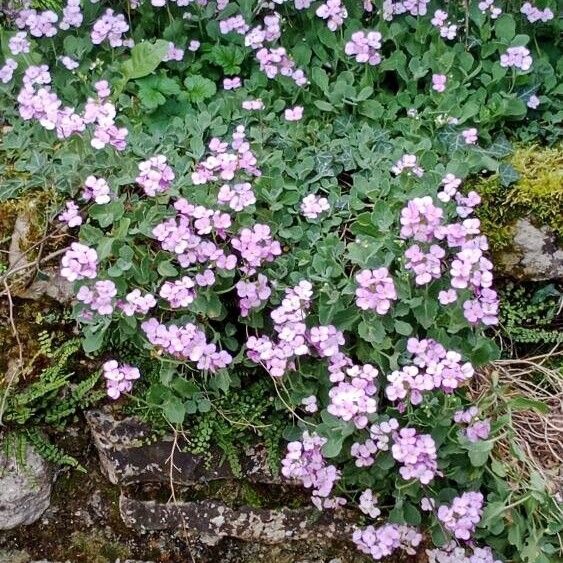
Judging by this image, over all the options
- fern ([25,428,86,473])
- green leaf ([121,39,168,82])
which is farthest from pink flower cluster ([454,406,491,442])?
green leaf ([121,39,168,82])

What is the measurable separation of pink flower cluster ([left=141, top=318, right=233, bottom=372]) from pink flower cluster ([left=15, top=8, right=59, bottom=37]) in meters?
1.35

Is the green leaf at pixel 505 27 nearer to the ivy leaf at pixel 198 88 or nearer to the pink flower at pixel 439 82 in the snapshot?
the pink flower at pixel 439 82

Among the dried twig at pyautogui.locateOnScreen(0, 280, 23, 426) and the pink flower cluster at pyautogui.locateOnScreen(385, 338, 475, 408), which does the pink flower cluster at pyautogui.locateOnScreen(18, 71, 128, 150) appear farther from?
the pink flower cluster at pyautogui.locateOnScreen(385, 338, 475, 408)

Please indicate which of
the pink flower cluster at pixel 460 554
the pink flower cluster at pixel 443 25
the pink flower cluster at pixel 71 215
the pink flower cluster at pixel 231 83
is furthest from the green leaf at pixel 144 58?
the pink flower cluster at pixel 460 554

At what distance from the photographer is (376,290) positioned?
8.27 ft

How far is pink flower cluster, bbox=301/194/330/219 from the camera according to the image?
2.79 meters

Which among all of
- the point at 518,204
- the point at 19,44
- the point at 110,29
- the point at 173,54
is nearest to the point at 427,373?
the point at 518,204

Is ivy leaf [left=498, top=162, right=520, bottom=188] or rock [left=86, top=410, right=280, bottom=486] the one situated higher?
ivy leaf [left=498, top=162, right=520, bottom=188]

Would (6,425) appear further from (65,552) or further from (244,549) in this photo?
(244,549)

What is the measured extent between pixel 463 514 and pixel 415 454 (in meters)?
0.27

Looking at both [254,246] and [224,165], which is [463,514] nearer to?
[254,246]

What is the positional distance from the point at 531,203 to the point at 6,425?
6.58 feet

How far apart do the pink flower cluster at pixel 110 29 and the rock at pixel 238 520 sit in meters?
1.74

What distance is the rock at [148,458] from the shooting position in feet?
9.64
